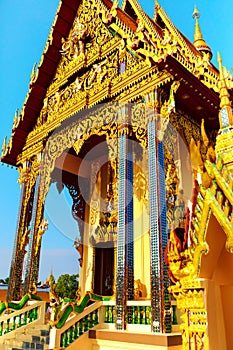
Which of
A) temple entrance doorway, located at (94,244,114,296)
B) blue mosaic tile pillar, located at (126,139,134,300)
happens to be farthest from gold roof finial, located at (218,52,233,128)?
temple entrance doorway, located at (94,244,114,296)

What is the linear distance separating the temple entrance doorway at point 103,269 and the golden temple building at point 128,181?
26 millimetres

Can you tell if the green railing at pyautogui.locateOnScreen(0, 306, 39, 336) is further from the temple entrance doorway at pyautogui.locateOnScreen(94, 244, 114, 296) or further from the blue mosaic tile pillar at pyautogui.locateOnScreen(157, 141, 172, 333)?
the blue mosaic tile pillar at pyautogui.locateOnScreen(157, 141, 172, 333)

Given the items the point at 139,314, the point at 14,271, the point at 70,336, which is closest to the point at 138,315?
the point at 139,314

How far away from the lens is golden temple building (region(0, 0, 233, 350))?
7.98 ft

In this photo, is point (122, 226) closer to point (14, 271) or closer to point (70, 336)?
point (70, 336)

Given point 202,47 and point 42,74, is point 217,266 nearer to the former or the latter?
point 42,74

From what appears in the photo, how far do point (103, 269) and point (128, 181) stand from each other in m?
3.73

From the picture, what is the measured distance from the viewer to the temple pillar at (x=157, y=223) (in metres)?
4.64

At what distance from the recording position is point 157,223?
16.7 feet

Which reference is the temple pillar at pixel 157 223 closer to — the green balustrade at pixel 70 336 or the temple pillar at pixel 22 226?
the green balustrade at pixel 70 336

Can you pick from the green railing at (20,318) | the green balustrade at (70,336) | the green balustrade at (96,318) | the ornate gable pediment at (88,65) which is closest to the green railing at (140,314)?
the green balustrade at (96,318)

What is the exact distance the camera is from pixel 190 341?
2369 millimetres

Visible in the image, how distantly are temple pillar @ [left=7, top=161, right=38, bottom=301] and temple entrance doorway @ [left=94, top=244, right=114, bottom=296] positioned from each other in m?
1.89

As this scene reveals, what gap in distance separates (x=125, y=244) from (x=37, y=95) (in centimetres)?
563
